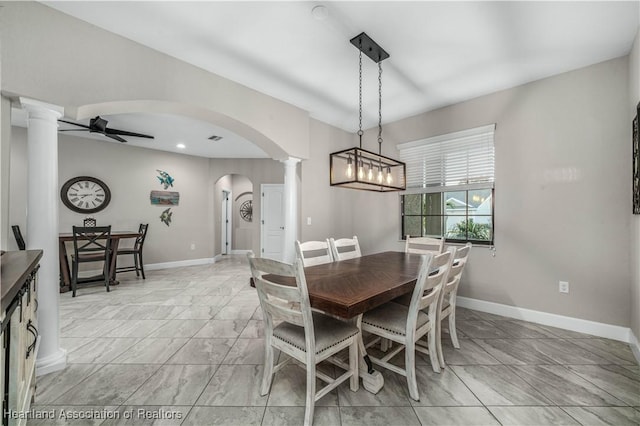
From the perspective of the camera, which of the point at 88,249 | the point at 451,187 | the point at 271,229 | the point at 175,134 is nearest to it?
the point at 451,187

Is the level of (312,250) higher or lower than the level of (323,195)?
lower

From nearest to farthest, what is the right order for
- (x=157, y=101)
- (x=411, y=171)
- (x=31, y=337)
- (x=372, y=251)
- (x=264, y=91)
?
(x=31, y=337) → (x=157, y=101) → (x=264, y=91) → (x=411, y=171) → (x=372, y=251)

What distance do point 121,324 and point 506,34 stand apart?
4.68 meters

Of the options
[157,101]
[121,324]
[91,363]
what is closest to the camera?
[91,363]

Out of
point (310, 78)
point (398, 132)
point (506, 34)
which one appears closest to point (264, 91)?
point (310, 78)

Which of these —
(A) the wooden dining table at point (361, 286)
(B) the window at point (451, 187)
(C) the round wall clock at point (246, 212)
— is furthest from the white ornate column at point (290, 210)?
(C) the round wall clock at point (246, 212)

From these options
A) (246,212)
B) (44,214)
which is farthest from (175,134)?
(246,212)

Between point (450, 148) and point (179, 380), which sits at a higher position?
point (450, 148)

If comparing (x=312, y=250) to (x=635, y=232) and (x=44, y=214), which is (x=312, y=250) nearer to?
(x=44, y=214)

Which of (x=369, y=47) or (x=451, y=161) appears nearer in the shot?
(x=369, y=47)

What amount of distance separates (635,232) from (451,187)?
5.47ft

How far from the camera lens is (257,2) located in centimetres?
190

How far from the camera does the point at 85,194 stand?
4.97 m

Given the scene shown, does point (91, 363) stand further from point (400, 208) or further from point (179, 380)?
point (400, 208)
